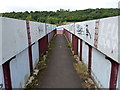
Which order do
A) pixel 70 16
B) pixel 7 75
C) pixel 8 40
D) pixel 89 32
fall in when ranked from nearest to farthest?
pixel 8 40
pixel 7 75
pixel 89 32
pixel 70 16

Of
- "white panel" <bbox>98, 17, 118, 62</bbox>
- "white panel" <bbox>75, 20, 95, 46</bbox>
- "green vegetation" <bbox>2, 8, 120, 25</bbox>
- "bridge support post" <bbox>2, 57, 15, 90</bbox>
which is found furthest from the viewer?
"green vegetation" <bbox>2, 8, 120, 25</bbox>

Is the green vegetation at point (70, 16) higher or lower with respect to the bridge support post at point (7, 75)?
higher

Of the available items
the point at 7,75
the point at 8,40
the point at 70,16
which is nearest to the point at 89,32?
the point at 8,40

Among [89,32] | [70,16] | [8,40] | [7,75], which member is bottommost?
[7,75]

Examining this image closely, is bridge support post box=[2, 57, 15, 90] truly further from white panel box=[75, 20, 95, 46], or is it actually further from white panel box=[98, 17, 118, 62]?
white panel box=[75, 20, 95, 46]

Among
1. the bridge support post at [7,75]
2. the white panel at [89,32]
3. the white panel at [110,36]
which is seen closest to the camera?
the white panel at [110,36]

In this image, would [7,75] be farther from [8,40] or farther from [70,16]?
[70,16]

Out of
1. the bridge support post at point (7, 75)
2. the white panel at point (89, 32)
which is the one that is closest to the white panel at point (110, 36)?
the white panel at point (89, 32)

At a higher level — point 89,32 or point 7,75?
point 89,32

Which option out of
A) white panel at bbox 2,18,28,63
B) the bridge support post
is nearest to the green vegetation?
white panel at bbox 2,18,28,63

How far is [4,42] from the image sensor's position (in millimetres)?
2830

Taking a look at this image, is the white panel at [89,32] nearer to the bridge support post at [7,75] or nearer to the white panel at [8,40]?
the white panel at [8,40]

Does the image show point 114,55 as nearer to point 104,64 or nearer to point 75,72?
point 104,64

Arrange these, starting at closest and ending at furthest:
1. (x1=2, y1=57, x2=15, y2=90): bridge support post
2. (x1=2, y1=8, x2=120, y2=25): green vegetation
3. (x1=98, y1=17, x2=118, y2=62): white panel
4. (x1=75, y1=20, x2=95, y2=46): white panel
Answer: (x1=98, y1=17, x2=118, y2=62): white panel < (x1=2, y1=57, x2=15, y2=90): bridge support post < (x1=75, y1=20, x2=95, y2=46): white panel < (x1=2, y1=8, x2=120, y2=25): green vegetation
